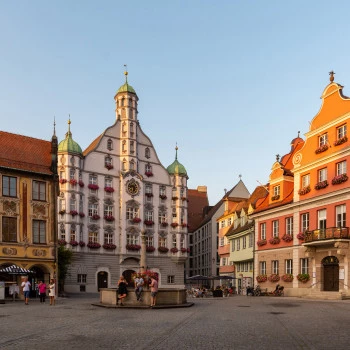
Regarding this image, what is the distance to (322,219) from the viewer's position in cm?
3903

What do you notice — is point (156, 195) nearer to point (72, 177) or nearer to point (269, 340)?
point (72, 177)

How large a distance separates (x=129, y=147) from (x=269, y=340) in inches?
2192

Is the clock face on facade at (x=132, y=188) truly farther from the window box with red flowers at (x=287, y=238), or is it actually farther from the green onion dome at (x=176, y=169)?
the window box with red flowers at (x=287, y=238)

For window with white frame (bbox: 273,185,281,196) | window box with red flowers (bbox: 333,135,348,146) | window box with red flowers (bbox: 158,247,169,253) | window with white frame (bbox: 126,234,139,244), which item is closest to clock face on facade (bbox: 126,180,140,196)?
window with white frame (bbox: 126,234,139,244)

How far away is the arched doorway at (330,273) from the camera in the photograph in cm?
3688

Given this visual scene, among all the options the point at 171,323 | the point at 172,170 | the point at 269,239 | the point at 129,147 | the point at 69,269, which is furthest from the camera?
the point at 172,170

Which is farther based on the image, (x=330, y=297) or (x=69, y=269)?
(x=69, y=269)

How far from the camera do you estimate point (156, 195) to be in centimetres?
6962

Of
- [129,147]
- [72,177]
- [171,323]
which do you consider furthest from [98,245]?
[171,323]

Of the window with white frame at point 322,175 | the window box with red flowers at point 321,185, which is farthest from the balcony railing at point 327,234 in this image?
the window with white frame at point 322,175

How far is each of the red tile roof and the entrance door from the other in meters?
25.4

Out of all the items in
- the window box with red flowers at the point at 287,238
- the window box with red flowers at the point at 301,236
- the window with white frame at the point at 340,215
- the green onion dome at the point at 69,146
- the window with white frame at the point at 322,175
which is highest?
the green onion dome at the point at 69,146

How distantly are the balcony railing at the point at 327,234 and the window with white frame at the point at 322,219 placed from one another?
42.3 inches

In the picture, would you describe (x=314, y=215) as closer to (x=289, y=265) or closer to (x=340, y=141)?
(x=289, y=265)
